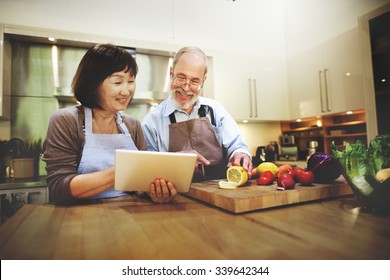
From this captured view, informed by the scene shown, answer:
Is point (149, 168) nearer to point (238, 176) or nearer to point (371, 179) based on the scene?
point (238, 176)

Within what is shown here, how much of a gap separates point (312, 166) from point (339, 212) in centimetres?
21

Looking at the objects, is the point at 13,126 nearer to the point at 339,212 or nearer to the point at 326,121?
the point at 339,212

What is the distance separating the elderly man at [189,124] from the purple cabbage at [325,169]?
0.31m

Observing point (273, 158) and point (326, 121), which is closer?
point (273, 158)

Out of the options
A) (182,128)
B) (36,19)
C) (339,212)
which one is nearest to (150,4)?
(36,19)

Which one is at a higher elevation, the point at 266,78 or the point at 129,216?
the point at 266,78

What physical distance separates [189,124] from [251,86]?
900 millimetres

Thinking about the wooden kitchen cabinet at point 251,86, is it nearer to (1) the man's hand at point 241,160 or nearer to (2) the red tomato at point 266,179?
(1) the man's hand at point 241,160

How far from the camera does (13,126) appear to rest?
1250mm

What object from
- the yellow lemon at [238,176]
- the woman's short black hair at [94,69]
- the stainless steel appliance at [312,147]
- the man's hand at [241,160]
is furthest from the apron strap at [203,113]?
the stainless steel appliance at [312,147]

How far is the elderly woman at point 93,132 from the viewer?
65cm

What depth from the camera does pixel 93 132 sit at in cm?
77

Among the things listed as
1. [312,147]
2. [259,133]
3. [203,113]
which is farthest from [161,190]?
[312,147]
